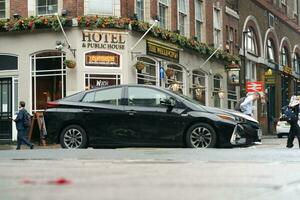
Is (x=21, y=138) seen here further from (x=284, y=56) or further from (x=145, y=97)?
(x=284, y=56)

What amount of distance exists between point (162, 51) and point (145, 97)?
1307cm

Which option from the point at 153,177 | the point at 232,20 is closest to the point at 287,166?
the point at 153,177

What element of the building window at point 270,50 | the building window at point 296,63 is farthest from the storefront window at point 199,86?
the building window at point 296,63

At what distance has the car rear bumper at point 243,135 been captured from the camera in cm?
1388

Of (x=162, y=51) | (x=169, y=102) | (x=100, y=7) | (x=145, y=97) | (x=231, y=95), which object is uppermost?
(x=100, y=7)

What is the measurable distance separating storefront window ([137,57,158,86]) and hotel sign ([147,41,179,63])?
0.40 meters

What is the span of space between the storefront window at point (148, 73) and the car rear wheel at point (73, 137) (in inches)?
437

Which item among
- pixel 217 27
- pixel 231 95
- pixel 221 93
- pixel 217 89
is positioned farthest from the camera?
pixel 231 95

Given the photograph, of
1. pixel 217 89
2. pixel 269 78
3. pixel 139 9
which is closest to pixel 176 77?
pixel 139 9

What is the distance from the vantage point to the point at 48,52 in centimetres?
2456

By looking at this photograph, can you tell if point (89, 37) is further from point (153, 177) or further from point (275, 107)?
point (275, 107)

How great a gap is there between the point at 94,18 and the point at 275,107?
86.6 ft

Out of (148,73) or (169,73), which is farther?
(169,73)

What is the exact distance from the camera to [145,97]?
14312 millimetres
